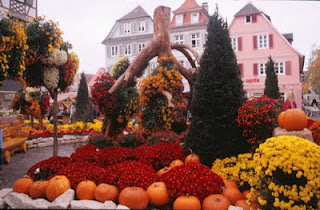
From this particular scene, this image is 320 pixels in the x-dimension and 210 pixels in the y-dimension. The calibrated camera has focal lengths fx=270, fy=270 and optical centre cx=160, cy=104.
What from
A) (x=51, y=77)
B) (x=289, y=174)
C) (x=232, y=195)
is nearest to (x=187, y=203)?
(x=232, y=195)

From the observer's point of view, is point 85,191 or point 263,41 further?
point 263,41

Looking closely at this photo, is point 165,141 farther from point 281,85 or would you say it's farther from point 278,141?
point 281,85

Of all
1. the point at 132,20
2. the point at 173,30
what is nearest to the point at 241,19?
the point at 173,30

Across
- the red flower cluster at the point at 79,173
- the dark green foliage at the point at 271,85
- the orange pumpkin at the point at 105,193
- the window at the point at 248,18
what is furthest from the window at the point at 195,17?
the orange pumpkin at the point at 105,193

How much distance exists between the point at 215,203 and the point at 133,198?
952mm

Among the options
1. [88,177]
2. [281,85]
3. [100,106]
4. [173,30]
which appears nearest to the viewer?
[88,177]

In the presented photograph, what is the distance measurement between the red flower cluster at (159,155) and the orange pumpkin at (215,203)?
1.63 m

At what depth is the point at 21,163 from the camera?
7.06 metres

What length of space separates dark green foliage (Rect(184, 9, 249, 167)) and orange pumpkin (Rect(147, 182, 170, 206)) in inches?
61.6

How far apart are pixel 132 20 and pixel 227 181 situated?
22661 mm

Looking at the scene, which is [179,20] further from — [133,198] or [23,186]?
[133,198]

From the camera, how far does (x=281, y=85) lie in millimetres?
20547

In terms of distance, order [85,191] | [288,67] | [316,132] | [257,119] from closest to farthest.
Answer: [85,191], [257,119], [316,132], [288,67]

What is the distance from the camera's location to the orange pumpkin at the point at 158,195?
326 cm
